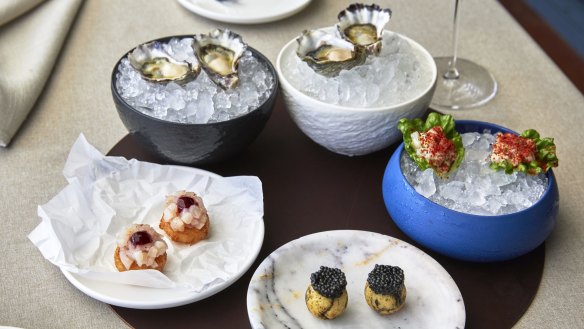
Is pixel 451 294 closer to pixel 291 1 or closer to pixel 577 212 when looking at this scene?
pixel 577 212

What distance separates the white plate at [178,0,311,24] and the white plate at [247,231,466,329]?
73 cm

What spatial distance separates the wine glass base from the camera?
4.66 ft

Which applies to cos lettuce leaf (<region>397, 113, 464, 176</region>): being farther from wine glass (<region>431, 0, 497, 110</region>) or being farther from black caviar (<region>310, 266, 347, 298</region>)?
wine glass (<region>431, 0, 497, 110</region>)

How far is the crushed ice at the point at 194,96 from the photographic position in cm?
107

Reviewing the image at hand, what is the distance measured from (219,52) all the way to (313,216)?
31 cm

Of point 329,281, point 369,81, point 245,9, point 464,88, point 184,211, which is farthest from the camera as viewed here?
point 245,9

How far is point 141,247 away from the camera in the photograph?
0.94 meters

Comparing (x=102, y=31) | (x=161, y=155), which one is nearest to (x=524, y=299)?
(x=161, y=155)

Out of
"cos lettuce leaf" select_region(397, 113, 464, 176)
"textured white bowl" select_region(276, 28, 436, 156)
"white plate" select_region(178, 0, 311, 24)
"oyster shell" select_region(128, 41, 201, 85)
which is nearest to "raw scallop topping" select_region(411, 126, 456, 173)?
"cos lettuce leaf" select_region(397, 113, 464, 176)

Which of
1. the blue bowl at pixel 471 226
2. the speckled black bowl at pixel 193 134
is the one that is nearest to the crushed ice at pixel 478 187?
the blue bowl at pixel 471 226

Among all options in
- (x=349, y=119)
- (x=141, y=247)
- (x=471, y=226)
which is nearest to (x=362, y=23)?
(x=349, y=119)

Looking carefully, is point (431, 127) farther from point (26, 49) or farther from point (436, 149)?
point (26, 49)

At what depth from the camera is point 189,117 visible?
1.07 meters

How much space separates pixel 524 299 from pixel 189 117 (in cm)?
54
